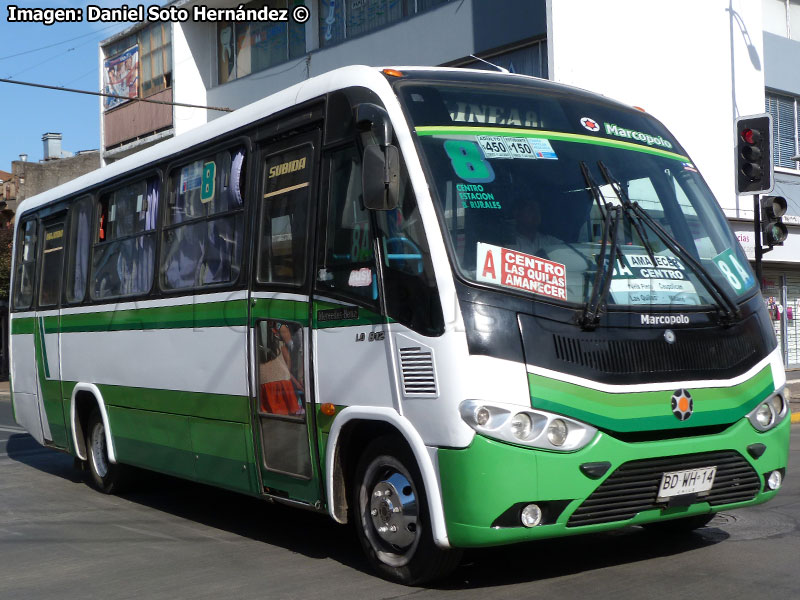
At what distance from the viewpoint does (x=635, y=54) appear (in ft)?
67.2

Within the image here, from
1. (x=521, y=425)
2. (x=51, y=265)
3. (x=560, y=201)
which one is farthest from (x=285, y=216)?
(x=51, y=265)

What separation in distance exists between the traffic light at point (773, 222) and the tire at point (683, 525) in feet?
24.5

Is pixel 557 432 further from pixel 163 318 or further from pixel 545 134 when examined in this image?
pixel 163 318

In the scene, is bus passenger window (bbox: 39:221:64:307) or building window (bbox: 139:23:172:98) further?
building window (bbox: 139:23:172:98)

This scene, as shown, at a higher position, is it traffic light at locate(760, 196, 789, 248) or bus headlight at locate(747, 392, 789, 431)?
traffic light at locate(760, 196, 789, 248)

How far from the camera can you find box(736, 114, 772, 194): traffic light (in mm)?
13609

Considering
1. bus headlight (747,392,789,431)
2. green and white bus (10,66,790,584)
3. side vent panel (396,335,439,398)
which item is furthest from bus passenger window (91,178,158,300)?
bus headlight (747,392,789,431)

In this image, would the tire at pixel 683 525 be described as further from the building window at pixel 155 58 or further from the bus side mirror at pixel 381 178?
the building window at pixel 155 58

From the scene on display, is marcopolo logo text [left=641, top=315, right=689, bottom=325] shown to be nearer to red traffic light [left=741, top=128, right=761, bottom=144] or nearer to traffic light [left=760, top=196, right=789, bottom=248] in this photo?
traffic light [left=760, top=196, right=789, bottom=248]

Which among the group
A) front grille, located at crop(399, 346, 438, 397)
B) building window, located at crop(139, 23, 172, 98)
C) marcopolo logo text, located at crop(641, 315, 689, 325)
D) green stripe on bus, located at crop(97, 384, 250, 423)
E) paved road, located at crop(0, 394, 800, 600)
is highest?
building window, located at crop(139, 23, 172, 98)

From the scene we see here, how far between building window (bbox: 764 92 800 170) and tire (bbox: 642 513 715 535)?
18.9 metres

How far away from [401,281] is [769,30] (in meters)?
21.4

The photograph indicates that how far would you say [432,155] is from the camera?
5.96 metres

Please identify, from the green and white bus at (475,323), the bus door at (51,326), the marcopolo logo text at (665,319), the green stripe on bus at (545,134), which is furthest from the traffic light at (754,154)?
the bus door at (51,326)
